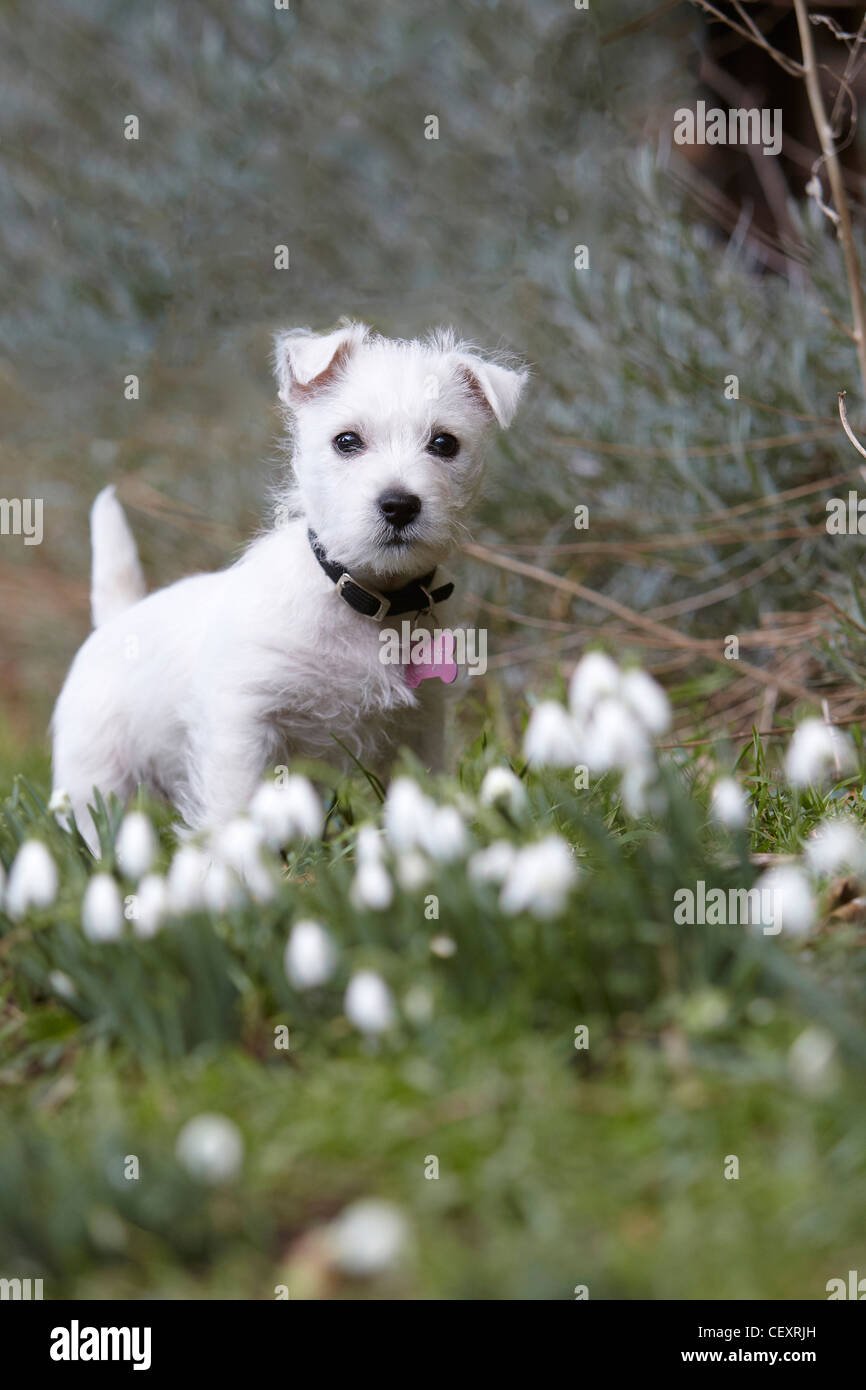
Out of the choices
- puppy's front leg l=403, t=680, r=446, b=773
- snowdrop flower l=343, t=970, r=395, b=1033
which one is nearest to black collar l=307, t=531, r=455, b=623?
puppy's front leg l=403, t=680, r=446, b=773

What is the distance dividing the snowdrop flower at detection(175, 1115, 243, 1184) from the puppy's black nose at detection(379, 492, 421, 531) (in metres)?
1.67

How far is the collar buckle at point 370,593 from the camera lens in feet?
11.2

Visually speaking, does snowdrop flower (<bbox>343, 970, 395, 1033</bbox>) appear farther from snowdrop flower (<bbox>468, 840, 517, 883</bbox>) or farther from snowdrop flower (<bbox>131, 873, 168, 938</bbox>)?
snowdrop flower (<bbox>131, 873, 168, 938</bbox>)

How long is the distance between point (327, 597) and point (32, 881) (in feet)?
4.20

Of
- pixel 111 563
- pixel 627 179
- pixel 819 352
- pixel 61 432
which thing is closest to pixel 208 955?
pixel 111 563

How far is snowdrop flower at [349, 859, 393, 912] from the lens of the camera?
2.27 metres

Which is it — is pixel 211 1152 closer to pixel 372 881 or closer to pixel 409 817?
pixel 372 881

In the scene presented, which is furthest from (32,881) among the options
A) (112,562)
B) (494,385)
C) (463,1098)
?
(112,562)

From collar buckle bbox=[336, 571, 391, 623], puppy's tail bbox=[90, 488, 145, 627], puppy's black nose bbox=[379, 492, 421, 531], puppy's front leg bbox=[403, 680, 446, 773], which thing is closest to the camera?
puppy's black nose bbox=[379, 492, 421, 531]

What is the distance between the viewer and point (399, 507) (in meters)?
3.17

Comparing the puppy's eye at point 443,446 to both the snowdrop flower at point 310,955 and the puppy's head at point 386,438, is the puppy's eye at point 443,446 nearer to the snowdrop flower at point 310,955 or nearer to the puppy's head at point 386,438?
the puppy's head at point 386,438

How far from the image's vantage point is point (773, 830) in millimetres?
3482

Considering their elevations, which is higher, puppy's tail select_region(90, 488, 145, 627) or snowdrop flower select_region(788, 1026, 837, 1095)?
puppy's tail select_region(90, 488, 145, 627)

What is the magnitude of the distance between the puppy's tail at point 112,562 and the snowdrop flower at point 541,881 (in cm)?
244
